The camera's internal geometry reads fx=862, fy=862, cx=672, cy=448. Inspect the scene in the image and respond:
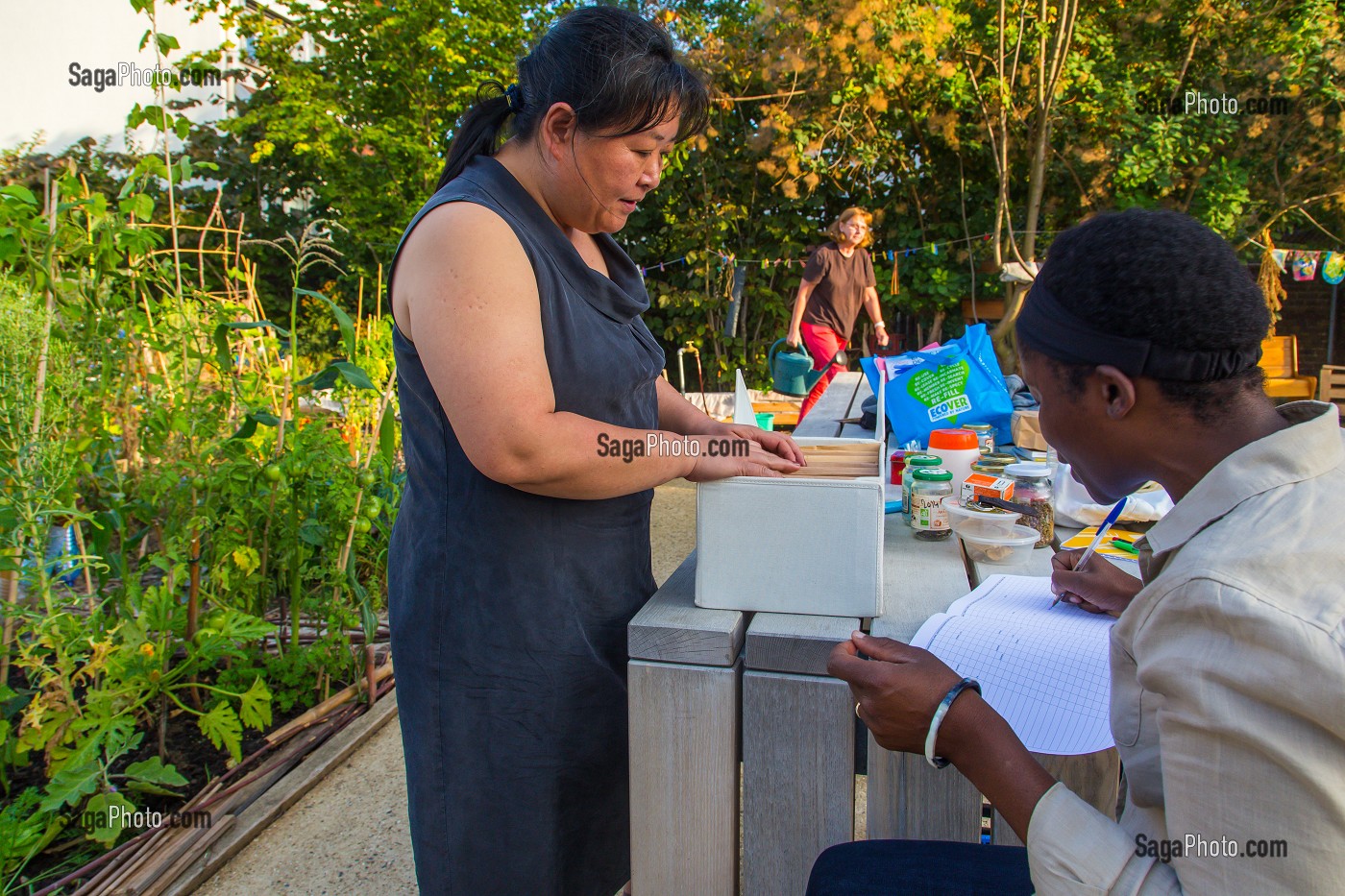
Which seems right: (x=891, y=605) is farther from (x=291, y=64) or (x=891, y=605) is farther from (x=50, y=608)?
(x=291, y=64)

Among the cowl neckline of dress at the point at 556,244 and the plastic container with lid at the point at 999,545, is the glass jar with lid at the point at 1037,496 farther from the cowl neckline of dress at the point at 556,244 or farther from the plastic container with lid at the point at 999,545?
the cowl neckline of dress at the point at 556,244

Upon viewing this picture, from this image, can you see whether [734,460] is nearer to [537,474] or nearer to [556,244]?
[537,474]

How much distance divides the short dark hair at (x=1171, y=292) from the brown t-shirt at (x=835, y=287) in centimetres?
605

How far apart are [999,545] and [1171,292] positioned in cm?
95

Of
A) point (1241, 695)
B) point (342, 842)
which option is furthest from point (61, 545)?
point (1241, 695)

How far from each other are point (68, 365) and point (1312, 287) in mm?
11583

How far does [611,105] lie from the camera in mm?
1203

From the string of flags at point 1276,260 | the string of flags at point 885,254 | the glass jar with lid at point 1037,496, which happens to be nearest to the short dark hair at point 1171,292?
the glass jar with lid at point 1037,496

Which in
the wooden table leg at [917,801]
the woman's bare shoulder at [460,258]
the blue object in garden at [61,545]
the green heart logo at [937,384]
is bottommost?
the wooden table leg at [917,801]

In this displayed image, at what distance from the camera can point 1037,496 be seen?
1.81 m

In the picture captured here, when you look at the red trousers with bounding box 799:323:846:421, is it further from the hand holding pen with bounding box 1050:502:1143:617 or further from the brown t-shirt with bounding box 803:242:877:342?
the hand holding pen with bounding box 1050:502:1143:617

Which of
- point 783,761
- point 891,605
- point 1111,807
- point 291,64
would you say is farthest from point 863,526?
point 291,64

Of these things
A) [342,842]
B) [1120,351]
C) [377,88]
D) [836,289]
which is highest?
[377,88]

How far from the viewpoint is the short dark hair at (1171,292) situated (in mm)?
794
